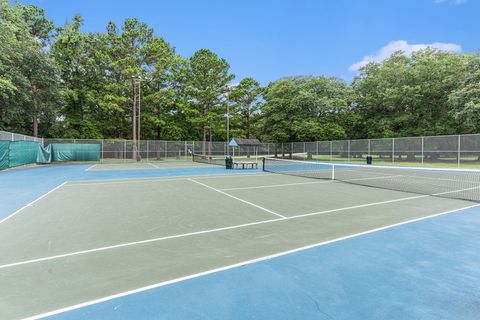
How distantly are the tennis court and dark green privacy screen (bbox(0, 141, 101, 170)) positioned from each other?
571 inches

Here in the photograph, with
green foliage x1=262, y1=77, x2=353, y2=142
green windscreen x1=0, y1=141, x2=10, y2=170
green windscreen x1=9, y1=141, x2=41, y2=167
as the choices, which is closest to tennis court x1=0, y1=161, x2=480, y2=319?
green windscreen x1=0, y1=141, x2=10, y2=170

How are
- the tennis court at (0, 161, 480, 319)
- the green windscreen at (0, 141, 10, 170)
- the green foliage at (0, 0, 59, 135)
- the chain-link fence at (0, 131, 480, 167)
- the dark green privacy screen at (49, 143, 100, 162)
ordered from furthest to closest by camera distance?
the dark green privacy screen at (49, 143, 100, 162) → the green foliage at (0, 0, 59, 135) → the chain-link fence at (0, 131, 480, 167) → the green windscreen at (0, 141, 10, 170) → the tennis court at (0, 161, 480, 319)

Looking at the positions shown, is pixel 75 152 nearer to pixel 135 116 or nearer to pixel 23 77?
pixel 23 77

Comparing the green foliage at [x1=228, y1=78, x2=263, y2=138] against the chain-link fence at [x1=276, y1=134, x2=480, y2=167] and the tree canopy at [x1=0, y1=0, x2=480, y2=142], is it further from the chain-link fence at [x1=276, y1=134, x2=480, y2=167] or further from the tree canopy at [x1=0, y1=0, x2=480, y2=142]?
the chain-link fence at [x1=276, y1=134, x2=480, y2=167]

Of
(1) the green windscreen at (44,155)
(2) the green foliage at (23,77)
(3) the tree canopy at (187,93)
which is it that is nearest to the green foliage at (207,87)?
(3) the tree canopy at (187,93)

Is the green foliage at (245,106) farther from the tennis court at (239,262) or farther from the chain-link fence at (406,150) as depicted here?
the tennis court at (239,262)

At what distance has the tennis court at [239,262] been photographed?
2633mm

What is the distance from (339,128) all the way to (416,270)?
3829 cm

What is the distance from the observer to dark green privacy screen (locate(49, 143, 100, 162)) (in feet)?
88.8

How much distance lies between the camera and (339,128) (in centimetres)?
3894

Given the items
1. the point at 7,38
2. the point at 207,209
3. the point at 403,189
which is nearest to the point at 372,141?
the point at 403,189

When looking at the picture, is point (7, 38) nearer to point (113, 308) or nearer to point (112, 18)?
point (112, 18)

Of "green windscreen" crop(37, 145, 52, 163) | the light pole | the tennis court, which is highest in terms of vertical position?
the light pole

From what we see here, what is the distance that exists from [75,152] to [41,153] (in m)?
4.44
